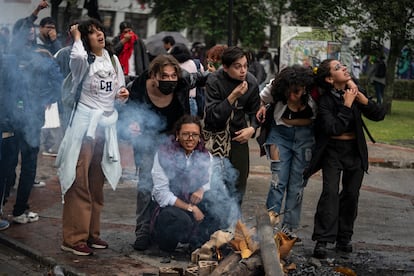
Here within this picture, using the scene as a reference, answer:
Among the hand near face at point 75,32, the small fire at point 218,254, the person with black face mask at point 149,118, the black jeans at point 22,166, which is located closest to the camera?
the small fire at point 218,254

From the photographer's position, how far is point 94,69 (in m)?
7.11

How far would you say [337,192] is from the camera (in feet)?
24.2

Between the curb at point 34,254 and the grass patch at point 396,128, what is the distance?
10269 mm

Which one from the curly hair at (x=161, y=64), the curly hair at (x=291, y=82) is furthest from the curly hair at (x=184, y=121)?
the curly hair at (x=291, y=82)

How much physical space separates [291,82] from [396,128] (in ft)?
42.3

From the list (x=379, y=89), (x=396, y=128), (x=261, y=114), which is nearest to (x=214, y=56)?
(x=261, y=114)

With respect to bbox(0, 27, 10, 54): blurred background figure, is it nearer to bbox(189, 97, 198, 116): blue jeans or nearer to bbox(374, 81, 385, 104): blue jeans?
bbox(189, 97, 198, 116): blue jeans

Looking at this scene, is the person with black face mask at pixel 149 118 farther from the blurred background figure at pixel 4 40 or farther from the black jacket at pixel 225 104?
the blurred background figure at pixel 4 40

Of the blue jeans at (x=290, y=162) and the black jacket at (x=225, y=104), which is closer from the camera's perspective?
the black jacket at (x=225, y=104)

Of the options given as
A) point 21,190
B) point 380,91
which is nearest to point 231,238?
point 21,190

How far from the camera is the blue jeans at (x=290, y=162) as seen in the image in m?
7.60

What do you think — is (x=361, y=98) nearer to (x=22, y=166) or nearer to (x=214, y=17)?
(x=22, y=166)

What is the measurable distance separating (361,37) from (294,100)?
47.8 ft

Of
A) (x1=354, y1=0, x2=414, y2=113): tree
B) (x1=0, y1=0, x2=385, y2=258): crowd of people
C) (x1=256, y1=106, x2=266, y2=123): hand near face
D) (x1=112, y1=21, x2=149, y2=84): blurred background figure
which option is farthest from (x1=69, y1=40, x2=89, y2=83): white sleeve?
(x1=354, y1=0, x2=414, y2=113): tree
